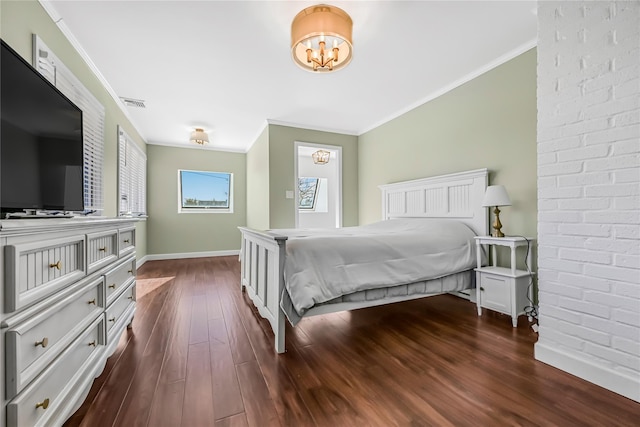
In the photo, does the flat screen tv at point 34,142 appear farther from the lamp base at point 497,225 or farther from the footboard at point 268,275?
the lamp base at point 497,225

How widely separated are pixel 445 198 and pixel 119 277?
3154 mm

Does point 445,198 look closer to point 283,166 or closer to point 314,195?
point 283,166

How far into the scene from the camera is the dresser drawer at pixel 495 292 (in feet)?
7.29

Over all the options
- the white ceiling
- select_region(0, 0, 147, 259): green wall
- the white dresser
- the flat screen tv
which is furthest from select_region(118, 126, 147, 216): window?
the white dresser

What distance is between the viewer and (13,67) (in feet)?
3.52

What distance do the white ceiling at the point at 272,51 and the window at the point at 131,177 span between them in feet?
1.80

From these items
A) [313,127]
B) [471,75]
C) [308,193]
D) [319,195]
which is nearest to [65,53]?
[313,127]

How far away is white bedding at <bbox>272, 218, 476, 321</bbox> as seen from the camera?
182 cm

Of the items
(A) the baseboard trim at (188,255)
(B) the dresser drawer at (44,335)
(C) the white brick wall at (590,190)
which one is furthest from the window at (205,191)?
(C) the white brick wall at (590,190)

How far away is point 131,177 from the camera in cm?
429

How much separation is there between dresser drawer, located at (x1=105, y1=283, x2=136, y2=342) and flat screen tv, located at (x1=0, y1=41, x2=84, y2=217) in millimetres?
628

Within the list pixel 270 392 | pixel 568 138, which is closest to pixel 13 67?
pixel 270 392

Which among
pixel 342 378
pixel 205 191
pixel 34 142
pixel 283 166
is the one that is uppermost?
pixel 283 166

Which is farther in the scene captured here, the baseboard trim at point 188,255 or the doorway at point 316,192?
the doorway at point 316,192
